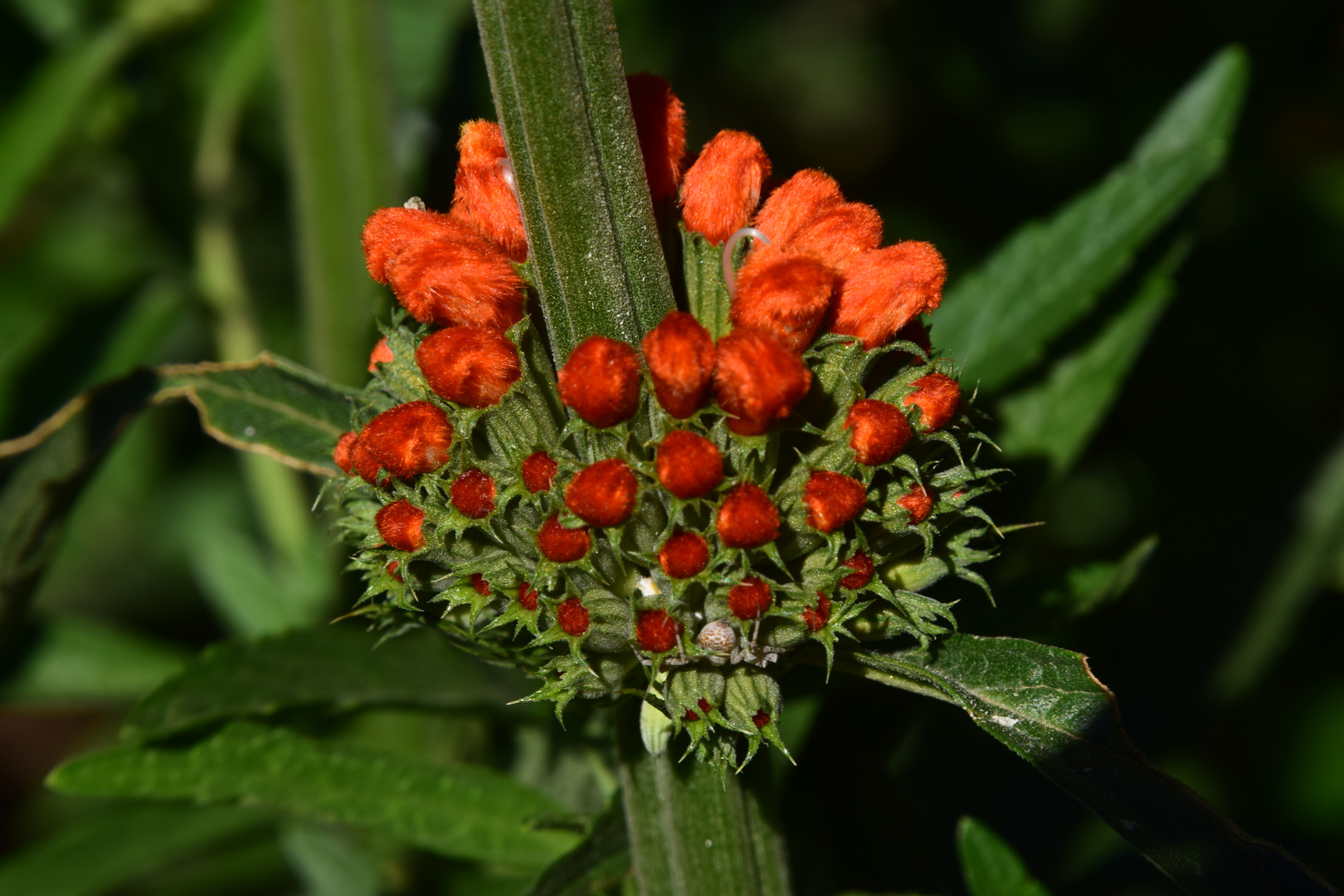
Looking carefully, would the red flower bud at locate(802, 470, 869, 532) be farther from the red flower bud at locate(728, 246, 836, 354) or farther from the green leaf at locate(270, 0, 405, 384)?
the green leaf at locate(270, 0, 405, 384)

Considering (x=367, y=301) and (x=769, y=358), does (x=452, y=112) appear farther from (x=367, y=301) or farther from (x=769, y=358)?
(x=769, y=358)

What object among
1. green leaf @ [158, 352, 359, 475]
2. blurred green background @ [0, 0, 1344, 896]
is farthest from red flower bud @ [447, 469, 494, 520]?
blurred green background @ [0, 0, 1344, 896]

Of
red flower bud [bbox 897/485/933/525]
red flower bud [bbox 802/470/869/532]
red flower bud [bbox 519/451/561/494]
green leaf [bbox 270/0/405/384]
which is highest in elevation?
green leaf [bbox 270/0/405/384]

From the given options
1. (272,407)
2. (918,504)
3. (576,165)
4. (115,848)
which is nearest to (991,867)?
(918,504)

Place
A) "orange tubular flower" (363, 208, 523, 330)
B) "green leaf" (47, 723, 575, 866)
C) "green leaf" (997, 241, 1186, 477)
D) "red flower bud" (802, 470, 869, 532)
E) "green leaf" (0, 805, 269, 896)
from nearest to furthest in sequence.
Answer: "red flower bud" (802, 470, 869, 532), "orange tubular flower" (363, 208, 523, 330), "green leaf" (47, 723, 575, 866), "green leaf" (997, 241, 1186, 477), "green leaf" (0, 805, 269, 896)

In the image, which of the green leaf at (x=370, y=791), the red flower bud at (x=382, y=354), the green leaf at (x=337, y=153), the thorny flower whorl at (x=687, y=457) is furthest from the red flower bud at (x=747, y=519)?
the green leaf at (x=337, y=153)

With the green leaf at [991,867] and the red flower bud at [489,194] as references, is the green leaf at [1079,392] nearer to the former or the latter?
the green leaf at [991,867]

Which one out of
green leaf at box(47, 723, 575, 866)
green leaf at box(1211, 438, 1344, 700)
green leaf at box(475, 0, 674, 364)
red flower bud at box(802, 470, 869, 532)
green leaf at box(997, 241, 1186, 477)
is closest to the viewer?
green leaf at box(475, 0, 674, 364)
